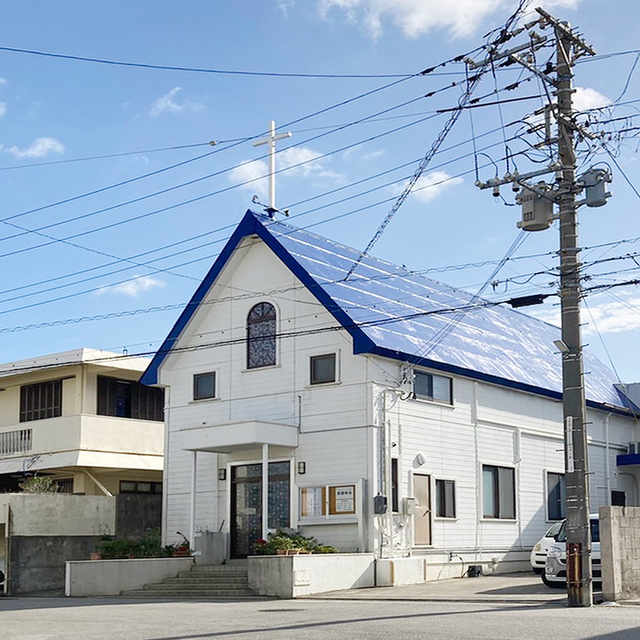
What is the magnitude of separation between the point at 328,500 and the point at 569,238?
947 centimetres

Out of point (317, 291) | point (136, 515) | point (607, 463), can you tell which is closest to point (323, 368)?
point (317, 291)

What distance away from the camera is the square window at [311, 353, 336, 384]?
1034 inches

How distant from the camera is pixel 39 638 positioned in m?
14.4

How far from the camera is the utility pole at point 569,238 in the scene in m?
18.2

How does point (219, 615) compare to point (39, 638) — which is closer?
point (39, 638)

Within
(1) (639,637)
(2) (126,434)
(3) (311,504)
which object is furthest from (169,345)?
(1) (639,637)

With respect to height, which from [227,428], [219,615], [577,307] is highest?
[577,307]

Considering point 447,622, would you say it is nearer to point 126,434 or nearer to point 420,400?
point 420,400

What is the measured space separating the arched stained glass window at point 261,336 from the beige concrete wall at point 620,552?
10838 millimetres

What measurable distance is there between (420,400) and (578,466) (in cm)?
854

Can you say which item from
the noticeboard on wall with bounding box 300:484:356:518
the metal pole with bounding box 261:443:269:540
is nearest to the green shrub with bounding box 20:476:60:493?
the metal pole with bounding box 261:443:269:540

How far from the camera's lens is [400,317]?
1066 inches

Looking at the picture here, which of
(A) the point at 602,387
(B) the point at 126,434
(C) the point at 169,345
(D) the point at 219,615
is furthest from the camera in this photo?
(A) the point at 602,387

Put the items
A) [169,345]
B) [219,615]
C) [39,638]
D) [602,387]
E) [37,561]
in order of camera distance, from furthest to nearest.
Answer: [602,387] < [169,345] < [37,561] < [219,615] < [39,638]
